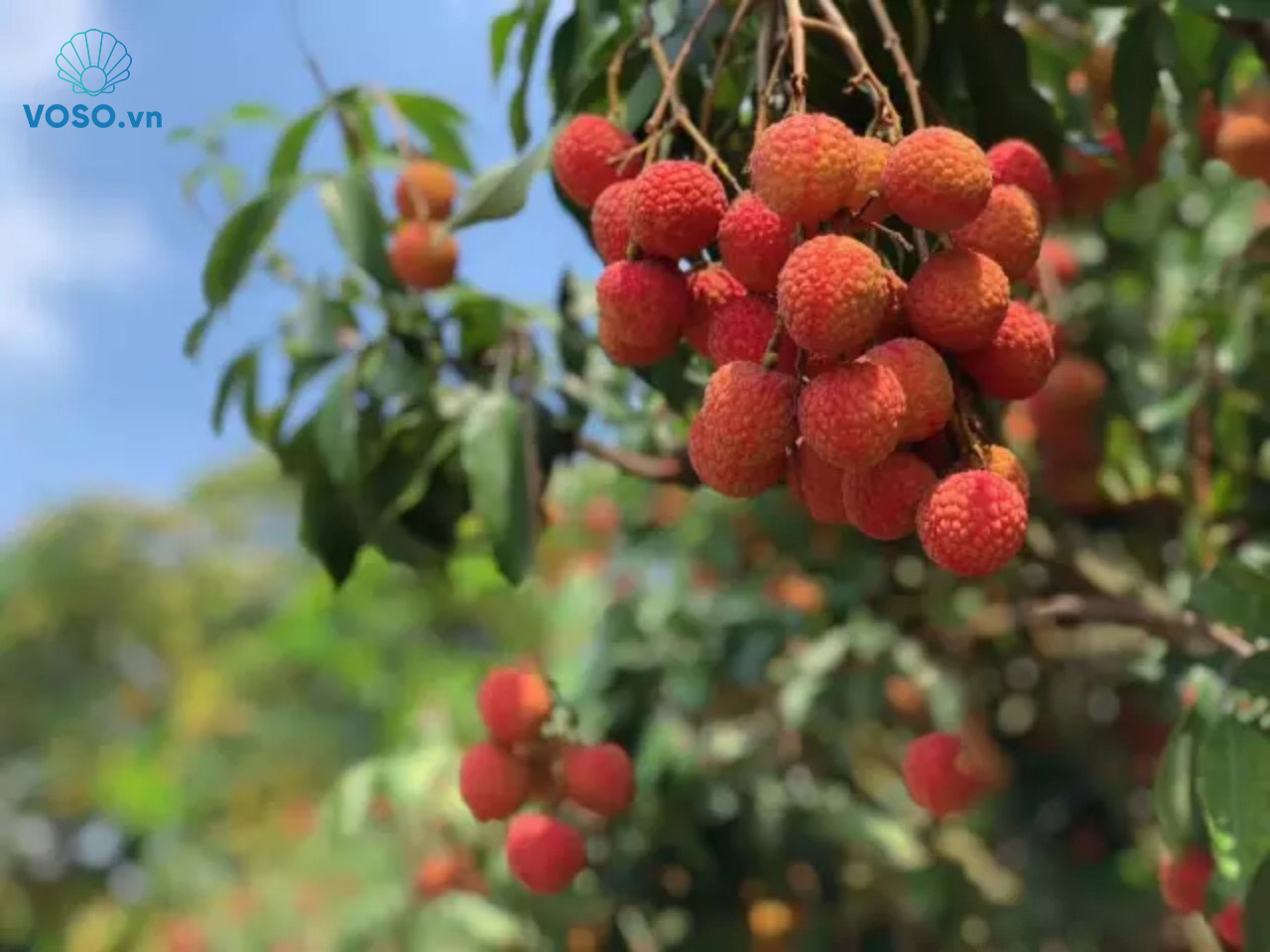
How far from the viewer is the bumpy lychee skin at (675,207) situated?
55 centimetres

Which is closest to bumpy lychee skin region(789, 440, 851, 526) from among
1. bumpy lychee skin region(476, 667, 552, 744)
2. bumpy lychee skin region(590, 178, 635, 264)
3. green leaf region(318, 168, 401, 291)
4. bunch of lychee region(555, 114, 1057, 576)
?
bunch of lychee region(555, 114, 1057, 576)

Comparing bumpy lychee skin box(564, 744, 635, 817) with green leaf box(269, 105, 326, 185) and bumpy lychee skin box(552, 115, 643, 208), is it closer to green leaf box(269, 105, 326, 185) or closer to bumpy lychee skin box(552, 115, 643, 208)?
bumpy lychee skin box(552, 115, 643, 208)

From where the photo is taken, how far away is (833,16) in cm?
58

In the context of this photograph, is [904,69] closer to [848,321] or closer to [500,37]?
[848,321]

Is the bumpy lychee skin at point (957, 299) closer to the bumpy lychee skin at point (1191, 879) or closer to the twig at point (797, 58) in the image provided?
the twig at point (797, 58)

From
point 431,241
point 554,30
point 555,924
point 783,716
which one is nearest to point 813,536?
point 783,716

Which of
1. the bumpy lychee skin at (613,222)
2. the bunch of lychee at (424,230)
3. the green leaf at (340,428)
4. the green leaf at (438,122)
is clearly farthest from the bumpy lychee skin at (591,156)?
the green leaf at (438,122)

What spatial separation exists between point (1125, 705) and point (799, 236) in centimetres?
138

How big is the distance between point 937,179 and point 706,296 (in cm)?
12

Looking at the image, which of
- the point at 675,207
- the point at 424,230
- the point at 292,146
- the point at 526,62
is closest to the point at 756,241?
the point at 675,207

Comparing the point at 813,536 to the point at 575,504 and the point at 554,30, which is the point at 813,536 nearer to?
the point at 575,504

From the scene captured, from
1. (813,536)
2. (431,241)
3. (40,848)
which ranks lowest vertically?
(40,848)

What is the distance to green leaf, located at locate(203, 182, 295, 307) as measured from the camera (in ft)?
2.71

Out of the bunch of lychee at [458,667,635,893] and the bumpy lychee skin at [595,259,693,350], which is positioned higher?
the bumpy lychee skin at [595,259,693,350]
